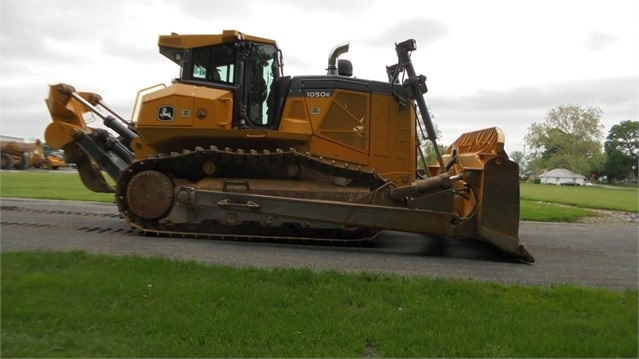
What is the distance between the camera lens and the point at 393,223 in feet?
26.9

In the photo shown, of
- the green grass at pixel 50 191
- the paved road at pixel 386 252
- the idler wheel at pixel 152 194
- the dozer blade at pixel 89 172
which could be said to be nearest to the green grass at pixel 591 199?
the paved road at pixel 386 252

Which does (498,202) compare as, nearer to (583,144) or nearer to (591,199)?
(591,199)

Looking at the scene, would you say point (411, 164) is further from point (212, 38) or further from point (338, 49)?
point (212, 38)

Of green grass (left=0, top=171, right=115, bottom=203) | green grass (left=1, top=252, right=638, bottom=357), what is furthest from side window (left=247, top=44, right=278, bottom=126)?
green grass (left=0, top=171, right=115, bottom=203)

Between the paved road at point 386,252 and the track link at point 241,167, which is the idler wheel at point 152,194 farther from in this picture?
the paved road at point 386,252

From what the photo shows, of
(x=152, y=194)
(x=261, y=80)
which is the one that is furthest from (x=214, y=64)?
(x=152, y=194)

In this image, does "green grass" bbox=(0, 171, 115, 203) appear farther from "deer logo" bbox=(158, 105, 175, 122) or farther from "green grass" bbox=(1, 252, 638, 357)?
"green grass" bbox=(1, 252, 638, 357)

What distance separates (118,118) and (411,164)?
5836 millimetres

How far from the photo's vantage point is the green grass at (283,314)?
13.1ft

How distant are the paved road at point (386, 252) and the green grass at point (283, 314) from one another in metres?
0.91

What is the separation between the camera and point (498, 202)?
7914 mm

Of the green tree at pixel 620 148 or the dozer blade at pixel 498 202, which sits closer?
the dozer blade at pixel 498 202

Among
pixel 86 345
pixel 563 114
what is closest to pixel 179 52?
pixel 86 345

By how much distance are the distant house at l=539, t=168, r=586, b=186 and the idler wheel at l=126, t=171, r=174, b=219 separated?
333 ft
